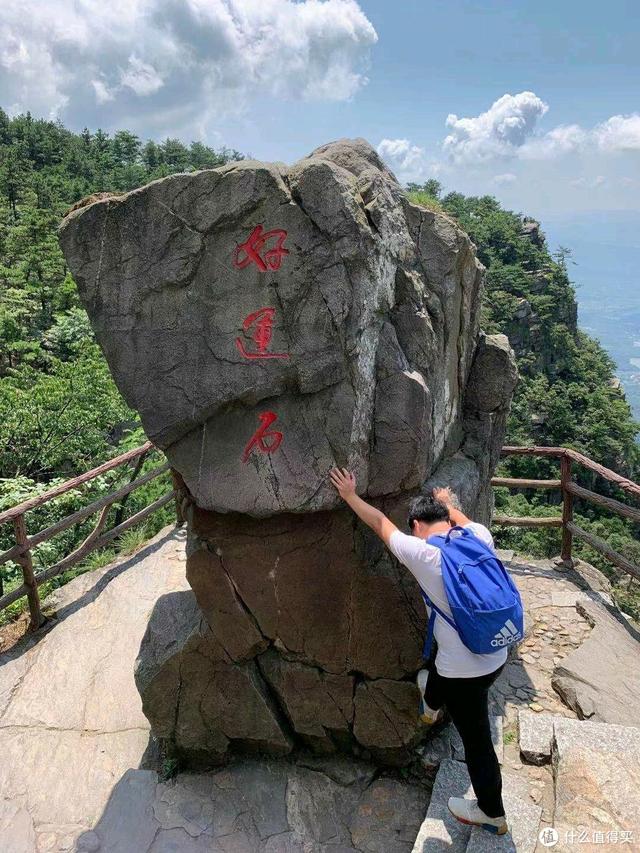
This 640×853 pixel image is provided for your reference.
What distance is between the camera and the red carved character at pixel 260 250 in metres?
3.39

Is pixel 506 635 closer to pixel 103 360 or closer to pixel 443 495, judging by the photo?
pixel 443 495

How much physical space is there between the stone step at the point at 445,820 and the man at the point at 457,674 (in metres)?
0.13

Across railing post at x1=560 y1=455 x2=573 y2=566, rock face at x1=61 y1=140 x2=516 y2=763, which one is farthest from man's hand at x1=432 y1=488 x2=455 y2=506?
railing post at x1=560 y1=455 x2=573 y2=566

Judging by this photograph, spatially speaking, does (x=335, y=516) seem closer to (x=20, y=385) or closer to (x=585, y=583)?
(x=585, y=583)

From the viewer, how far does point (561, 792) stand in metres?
3.36

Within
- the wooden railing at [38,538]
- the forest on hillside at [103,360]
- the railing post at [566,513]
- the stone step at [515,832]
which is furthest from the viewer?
the forest on hillside at [103,360]

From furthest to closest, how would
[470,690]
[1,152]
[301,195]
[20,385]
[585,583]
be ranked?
[1,152]
[20,385]
[585,583]
[301,195]
[470,690]

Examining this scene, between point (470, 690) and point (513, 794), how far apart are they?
0.98 metres

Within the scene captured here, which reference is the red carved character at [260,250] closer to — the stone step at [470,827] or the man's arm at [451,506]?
the man's arm at [451,506]

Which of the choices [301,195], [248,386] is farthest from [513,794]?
[301,195]

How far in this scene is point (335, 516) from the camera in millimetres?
3826

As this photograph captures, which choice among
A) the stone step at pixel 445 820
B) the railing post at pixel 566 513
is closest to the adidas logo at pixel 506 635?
the stone step at pixel 445 820

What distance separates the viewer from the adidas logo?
2.78 metres

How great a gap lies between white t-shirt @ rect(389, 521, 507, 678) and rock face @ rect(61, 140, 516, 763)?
81 cm
